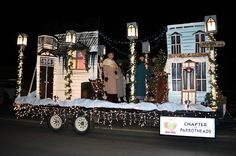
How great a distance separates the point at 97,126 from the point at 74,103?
8.58 ft

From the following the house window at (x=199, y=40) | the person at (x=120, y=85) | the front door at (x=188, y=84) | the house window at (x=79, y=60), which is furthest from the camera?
the house window at (x=79, y=60)

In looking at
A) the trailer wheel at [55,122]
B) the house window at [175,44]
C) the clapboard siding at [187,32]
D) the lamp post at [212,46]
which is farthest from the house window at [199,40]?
the trailer wheel at [55,122]

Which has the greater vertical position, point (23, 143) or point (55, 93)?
point (55, 93)

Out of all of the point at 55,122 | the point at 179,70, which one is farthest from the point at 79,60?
the point at 179,70

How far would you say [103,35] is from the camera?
49.7ft

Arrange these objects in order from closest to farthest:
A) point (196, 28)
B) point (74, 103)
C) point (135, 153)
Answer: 1. point (135, 153)
2. point (74, 103)
3. point (196, 28)

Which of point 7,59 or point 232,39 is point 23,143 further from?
point 7,59

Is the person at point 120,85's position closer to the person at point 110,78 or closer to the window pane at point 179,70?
the person at point 110,78

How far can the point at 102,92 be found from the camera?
13477 millimetres

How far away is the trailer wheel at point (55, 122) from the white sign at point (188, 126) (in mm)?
4074

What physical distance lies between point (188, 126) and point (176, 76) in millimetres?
3712

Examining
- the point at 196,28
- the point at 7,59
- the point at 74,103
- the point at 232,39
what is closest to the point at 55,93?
the point at 74,103

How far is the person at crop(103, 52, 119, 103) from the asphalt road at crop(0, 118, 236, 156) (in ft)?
5.24

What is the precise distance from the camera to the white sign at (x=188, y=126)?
9.51 m
